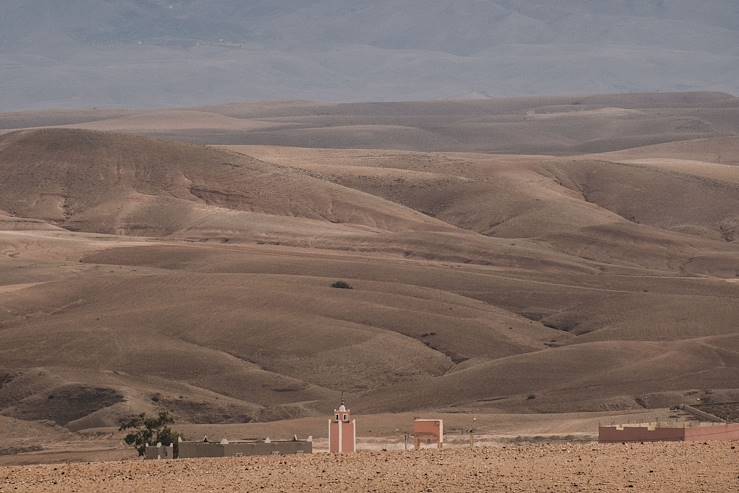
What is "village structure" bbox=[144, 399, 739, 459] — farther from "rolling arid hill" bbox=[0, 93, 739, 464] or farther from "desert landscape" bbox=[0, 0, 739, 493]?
"rolling arid hill" bbox=[0, 93, 739, 464]

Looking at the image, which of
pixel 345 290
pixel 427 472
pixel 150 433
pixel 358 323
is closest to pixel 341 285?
pixel 345 290

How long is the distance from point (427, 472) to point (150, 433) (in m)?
24.1

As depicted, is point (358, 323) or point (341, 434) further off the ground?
point (358, 323)

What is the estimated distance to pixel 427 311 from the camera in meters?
92.4

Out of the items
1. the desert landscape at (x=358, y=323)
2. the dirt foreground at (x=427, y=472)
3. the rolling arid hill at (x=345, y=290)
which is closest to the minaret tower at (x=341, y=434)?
the desert landscape at (x=358, y=323)

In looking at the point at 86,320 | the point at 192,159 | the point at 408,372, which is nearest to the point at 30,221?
the point at 192,159

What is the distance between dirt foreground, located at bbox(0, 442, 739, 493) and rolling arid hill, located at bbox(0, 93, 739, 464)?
83.4ft

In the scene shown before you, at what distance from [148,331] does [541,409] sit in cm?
2093

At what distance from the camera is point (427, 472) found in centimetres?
3316

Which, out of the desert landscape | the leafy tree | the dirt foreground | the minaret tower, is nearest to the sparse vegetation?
the desert landscape

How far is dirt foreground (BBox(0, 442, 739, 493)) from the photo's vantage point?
31734mm

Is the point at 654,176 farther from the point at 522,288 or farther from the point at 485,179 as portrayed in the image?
the point at 522,288

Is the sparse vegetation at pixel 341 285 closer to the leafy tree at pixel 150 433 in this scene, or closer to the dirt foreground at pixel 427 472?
the leafy tree at pixel 150 433

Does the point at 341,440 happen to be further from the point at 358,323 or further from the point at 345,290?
the point at 345,290
